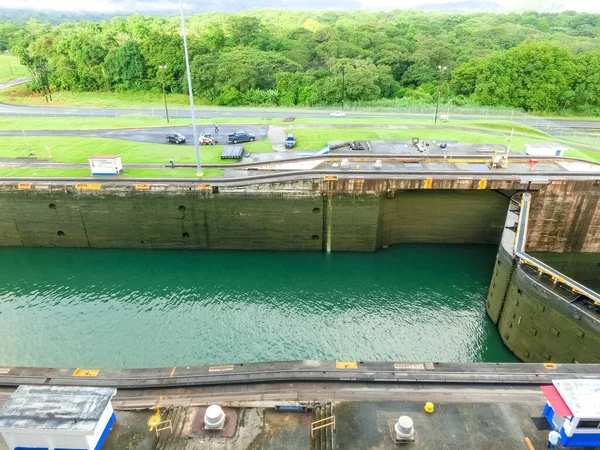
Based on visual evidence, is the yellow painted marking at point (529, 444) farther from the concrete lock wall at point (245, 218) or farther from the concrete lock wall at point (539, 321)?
the concrete lock wall at point (245, 218)

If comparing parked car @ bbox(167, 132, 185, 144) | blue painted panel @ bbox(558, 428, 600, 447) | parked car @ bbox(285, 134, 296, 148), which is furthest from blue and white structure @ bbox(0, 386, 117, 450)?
parked car @ bbox(167, 132, 185, 144)

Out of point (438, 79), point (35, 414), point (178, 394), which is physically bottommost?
point (178, 394)

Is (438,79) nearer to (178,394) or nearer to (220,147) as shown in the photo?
(220,147)

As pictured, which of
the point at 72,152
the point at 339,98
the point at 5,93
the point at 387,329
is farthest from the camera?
the point at 5,93

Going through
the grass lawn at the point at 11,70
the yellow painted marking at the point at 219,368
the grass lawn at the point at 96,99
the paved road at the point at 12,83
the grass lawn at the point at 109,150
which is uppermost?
the grass lawn at the point at 11,70

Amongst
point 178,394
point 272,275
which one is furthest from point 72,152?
point 178,394

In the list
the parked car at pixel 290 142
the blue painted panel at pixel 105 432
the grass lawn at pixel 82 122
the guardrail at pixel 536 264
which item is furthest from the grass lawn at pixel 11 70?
the guardrail at pixel 536 264
